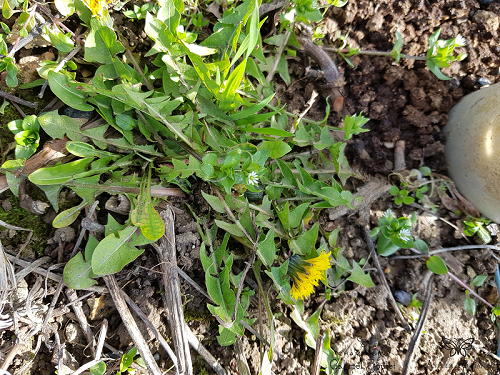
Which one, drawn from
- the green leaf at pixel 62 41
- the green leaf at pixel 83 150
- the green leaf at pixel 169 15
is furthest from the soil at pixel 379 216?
the green leaf at pixel 83 150

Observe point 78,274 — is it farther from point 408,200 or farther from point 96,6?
point 408,200

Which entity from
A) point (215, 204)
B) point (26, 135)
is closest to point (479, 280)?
point (215, 204)

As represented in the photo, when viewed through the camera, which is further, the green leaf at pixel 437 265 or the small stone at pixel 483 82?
the small stone at pixel 483 82

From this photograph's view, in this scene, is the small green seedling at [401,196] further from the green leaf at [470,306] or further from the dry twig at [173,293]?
the dry twig at [173,293]

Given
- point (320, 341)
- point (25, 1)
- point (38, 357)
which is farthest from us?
point (320, 341)

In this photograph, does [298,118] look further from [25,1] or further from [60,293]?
[60,293]

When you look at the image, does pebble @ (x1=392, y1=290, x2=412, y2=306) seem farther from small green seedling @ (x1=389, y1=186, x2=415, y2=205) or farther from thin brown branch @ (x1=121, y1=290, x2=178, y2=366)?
thin brown branch @ (x1=121, y1=290, x2=178, y2=366)

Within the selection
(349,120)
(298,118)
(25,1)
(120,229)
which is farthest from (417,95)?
(25,1)
